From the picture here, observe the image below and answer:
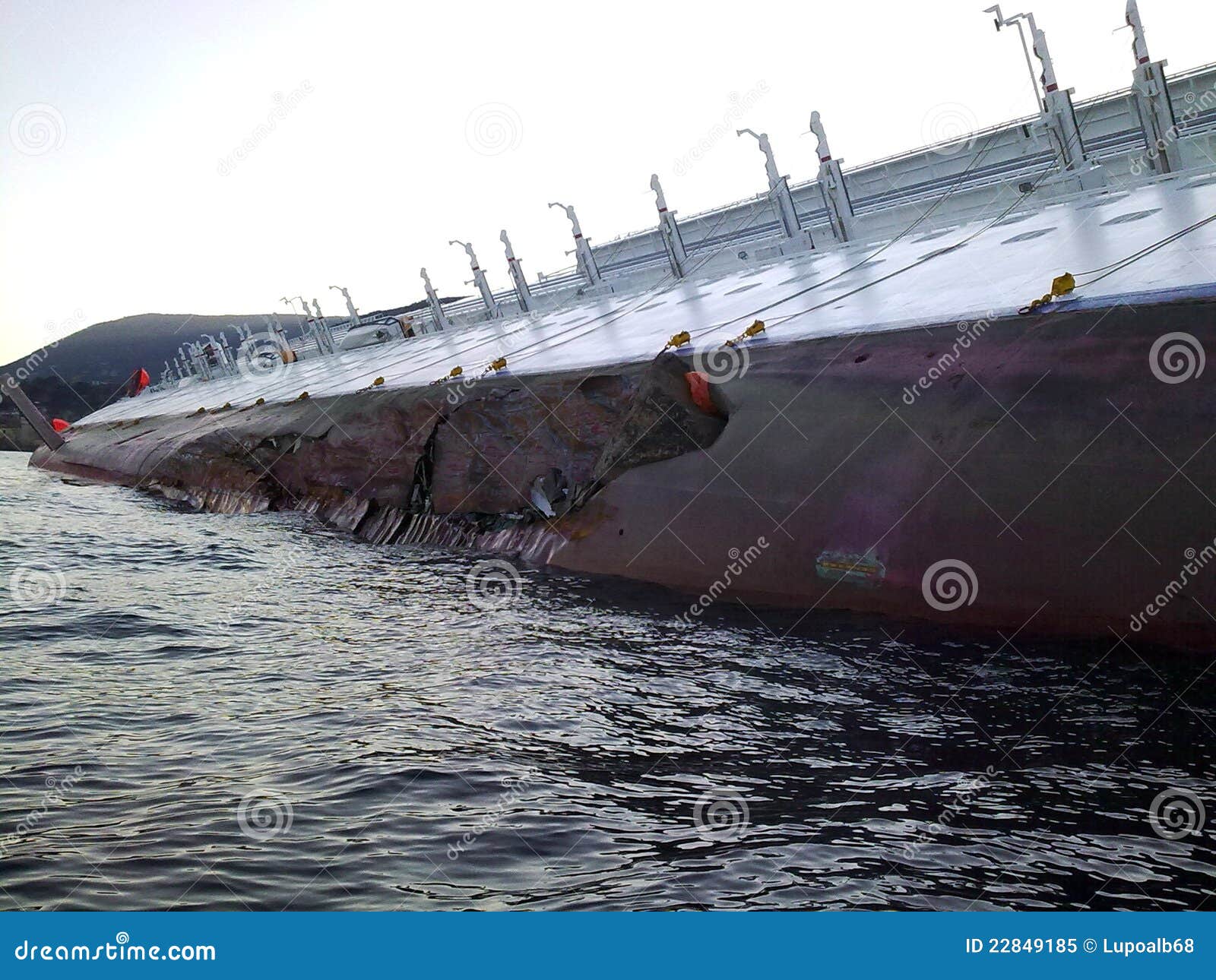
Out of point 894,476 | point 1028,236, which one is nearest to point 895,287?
point 1028,236

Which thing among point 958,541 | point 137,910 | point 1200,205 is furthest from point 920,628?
Result: point 1200,205

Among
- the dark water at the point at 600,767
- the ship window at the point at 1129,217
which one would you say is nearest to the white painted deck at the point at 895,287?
the ship window at the point at 1129,217

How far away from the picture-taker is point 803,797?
13.4 ft

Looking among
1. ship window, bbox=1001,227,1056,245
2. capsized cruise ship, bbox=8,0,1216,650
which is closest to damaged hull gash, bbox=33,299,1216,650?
capsized cruise ship, bbox=8,0,1216,650

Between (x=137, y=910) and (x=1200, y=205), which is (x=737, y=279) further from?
(x=137, y=910)

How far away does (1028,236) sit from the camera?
10.2m

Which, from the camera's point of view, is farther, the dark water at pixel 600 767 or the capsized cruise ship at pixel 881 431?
the capsized cruise ship at pixel 881 431

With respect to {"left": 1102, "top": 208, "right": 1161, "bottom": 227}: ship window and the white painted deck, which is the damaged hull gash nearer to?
the white painted deck

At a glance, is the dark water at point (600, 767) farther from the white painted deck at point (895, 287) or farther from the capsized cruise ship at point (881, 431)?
the white painted deck at point (895, 287)

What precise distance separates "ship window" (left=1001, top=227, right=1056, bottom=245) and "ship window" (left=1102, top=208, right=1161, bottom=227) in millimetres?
567

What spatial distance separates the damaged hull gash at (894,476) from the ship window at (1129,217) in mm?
3797

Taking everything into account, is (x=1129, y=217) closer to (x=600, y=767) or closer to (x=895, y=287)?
(x=895, y=287)

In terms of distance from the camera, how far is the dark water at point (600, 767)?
350 centimetres

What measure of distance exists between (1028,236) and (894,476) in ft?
17.3
